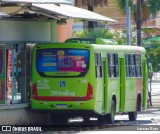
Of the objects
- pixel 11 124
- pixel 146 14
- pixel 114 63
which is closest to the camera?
pixel 11 124

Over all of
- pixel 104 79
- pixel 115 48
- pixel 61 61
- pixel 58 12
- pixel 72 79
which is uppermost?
pixel 58 12

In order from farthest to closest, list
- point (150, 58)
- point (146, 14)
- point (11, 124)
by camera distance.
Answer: point (146, 14), point (150, 58), point (11, 124)

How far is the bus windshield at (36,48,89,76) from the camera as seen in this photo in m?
27.8

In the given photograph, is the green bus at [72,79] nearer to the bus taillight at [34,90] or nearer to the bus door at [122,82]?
the bus taillight at [34,90]

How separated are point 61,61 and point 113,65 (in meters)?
2.68

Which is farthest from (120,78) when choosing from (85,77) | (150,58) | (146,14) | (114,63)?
(146,14)

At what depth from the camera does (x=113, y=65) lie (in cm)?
3005

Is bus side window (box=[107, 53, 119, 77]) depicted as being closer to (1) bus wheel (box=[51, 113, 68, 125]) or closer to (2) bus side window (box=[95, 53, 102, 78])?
(2) bus side window (box=[95, 53, 102, 78])

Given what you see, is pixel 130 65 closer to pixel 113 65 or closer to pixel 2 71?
pixel 113 65

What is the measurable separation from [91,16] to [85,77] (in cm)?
427

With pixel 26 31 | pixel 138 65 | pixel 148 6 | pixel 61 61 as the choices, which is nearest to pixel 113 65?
pixel 61 61

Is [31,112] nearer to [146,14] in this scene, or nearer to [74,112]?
[74,112]

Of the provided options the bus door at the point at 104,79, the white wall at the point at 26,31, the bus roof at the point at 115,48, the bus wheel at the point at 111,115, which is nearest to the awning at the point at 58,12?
the white wall at the point at 26,31

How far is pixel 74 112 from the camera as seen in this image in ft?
91.3
